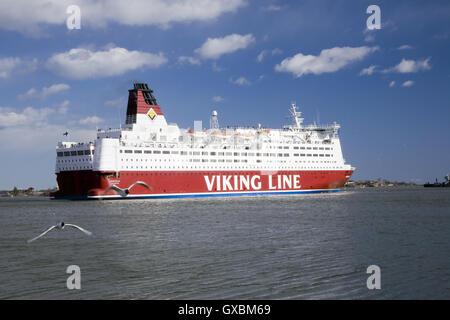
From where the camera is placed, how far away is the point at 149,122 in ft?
158


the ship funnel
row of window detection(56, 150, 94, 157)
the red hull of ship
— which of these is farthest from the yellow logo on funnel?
row of window detection(56, 150, 94, 157)

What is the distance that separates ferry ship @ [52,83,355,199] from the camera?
1708 inches

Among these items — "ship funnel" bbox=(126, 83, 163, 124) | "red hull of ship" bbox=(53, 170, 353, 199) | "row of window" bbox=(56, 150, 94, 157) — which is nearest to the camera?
"red hull of ship" bbox=(53, 170, 353, 199)

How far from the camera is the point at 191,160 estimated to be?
48156 millimetres

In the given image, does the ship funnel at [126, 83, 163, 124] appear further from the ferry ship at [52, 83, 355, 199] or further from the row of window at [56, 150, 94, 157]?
the row of window at [56, 150, 94, 157]

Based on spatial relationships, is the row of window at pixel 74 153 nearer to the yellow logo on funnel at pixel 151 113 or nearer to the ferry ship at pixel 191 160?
the ferry ship at pixel 191 160

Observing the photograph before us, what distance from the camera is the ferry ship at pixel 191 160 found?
142 ft

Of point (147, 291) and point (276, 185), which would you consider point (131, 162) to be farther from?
point (147, 291)

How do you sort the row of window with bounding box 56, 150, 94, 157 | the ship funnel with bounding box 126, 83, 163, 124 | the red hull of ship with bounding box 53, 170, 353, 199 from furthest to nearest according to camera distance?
the ship funnel with bounding box 126, 83, 163, 124
the row of window with bounding box 56, 150, 94, 157
the red hull of ship with bounding box 53, 170, 353, 199

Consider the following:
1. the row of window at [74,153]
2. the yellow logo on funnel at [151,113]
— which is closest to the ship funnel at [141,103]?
the yellow logo on funnel at [151,113]

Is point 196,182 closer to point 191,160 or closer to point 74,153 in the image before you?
point 191,160

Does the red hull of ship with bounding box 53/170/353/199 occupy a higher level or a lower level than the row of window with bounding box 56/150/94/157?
lower

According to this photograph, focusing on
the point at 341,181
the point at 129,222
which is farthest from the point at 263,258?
the point at 341,181
